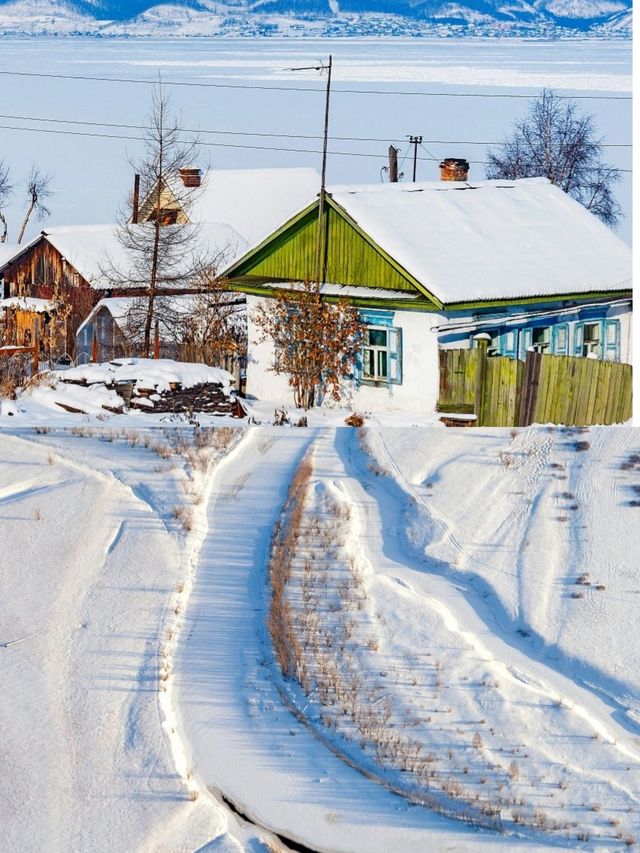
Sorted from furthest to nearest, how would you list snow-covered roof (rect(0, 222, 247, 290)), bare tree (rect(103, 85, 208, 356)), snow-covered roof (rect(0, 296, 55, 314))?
snow-covered roof (rect(0, 296, 55, 314)), snow-covered roof (rect(0, 222, 247, 290)), bare tree (rect(103, 85, 208, 356))

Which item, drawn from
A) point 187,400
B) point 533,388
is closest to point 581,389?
point 533,388

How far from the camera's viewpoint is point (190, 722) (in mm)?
9180

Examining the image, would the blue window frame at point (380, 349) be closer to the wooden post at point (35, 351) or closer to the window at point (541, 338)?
the window at point (541, 338)

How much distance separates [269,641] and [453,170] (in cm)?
401

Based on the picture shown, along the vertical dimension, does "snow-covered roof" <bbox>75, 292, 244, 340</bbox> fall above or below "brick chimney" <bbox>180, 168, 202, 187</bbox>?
below

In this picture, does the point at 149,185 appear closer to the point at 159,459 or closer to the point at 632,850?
the point at 159,459

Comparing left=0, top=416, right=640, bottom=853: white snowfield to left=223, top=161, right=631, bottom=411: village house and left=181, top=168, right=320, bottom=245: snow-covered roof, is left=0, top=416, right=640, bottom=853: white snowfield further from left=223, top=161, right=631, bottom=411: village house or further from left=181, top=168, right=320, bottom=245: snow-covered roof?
left=181, top=168, right=320, bottom=245: snow-covered roof

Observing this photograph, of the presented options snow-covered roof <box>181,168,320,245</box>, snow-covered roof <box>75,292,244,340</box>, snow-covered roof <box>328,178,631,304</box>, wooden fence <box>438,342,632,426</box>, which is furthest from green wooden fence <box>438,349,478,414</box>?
snow-covered roof <box>181,168,320,245</box>

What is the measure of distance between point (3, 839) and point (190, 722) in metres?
1.51

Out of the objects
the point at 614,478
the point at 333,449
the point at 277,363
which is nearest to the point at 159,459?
the point at 333,449

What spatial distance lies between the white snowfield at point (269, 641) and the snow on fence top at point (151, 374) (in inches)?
13.5

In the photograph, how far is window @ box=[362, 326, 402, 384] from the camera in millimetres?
7523

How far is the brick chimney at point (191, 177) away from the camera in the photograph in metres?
7.69

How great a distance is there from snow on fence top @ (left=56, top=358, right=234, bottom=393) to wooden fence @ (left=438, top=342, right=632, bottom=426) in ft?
4.52
